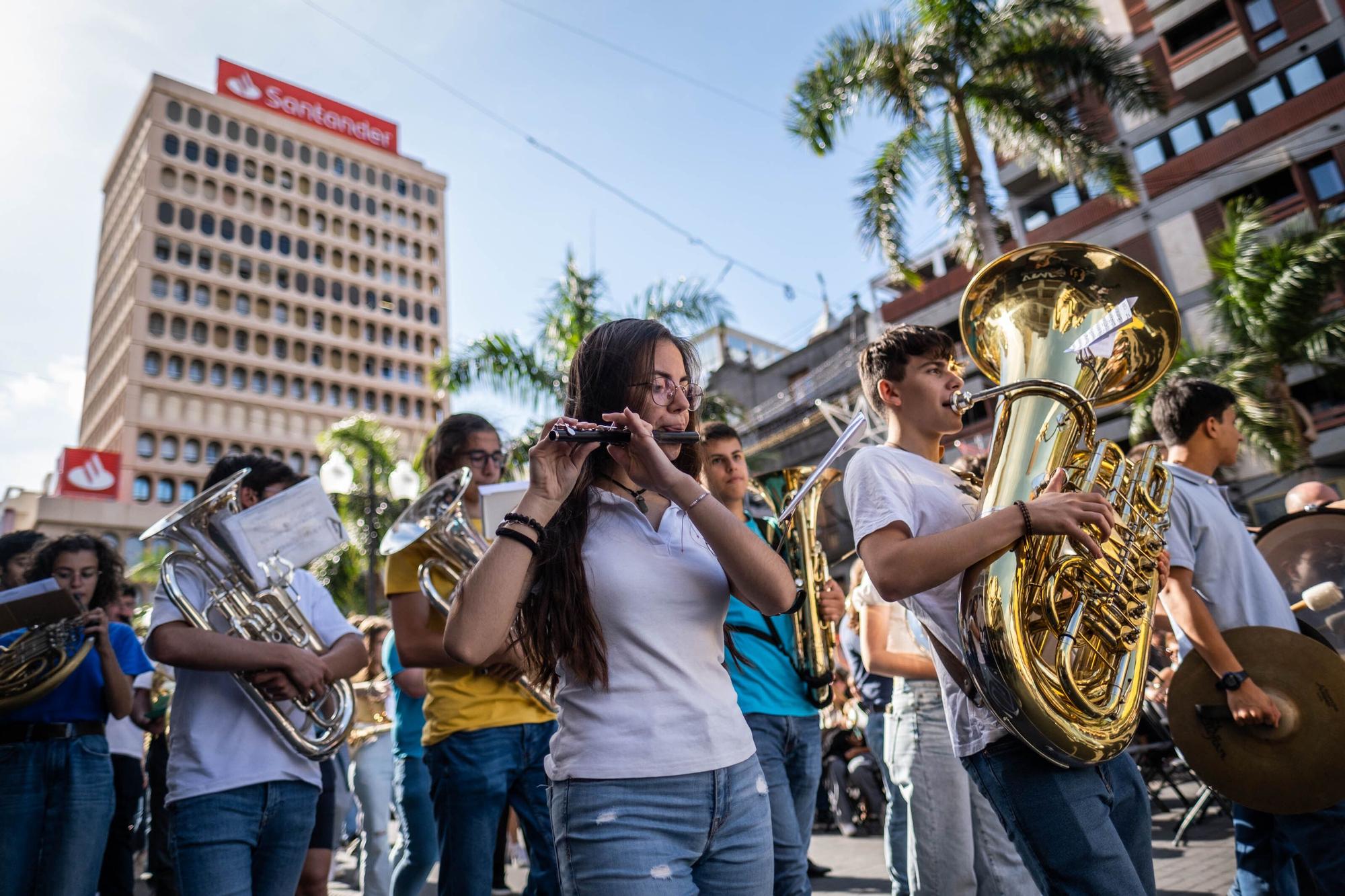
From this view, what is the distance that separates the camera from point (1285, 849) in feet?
10.2

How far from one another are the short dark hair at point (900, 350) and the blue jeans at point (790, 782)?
1.27 meters

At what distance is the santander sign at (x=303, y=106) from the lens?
6919 centimetres

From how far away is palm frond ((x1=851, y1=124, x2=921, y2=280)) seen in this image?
541 inches

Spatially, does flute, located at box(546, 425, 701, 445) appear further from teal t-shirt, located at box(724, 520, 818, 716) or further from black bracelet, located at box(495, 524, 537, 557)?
teal t-shirt, located at box(724, 520, 818, 716)

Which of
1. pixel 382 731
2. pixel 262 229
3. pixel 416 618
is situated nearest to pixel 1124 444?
pixel 382 731

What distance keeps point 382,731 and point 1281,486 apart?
22518 millimetres

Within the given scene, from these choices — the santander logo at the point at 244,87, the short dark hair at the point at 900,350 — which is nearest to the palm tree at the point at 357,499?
the short dark hair at the point at 900,350

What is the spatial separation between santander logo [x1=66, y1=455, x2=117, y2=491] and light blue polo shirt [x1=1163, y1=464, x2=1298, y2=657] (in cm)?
6508

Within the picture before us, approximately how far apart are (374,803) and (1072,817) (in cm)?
486

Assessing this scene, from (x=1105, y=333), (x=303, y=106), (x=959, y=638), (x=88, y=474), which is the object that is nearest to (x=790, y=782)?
(x=959, y=638)

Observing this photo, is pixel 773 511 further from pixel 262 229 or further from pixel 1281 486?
pixel 262 229

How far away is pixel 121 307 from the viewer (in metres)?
64.0

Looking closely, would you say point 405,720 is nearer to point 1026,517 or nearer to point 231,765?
point 231,765

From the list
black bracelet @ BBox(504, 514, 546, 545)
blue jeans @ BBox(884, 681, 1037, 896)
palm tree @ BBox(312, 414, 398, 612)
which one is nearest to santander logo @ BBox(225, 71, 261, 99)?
palm tree @ BBox(312, 414, 398, 612)
